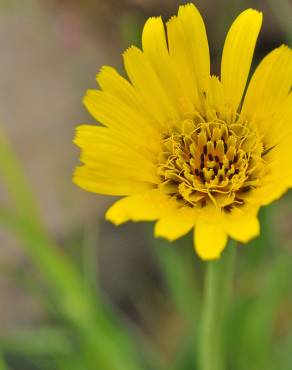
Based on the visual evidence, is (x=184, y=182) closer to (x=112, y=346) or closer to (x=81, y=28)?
(x=112, y=346)

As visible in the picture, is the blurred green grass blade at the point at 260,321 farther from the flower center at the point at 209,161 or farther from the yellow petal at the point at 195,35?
the yellow petal at the point at 195,35

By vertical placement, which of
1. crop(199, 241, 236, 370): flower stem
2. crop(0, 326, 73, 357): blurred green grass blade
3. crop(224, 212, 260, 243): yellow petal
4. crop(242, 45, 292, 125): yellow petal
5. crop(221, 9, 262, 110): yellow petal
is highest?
crop(221, 9, 262, 110): yellow petal

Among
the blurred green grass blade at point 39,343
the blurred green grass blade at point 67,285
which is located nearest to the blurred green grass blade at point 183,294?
the blurred green grass blade at point 67,285

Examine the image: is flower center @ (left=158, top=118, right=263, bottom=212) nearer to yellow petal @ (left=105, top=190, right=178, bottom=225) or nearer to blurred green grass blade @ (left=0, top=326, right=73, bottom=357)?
yellow petal @ (left=105, top=190, right=178, bottom=225)

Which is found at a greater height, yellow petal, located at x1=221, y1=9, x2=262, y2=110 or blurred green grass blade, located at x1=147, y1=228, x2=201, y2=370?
yellow petal, located at x1=221, y1=9, x2=262, y2=110

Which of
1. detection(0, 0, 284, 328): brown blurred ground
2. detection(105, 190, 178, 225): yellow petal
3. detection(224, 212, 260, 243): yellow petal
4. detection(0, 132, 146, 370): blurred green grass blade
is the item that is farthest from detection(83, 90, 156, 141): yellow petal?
detection(0, 0, 284, 328): brown blurred ground

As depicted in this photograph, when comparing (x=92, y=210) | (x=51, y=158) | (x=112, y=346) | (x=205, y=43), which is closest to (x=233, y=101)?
(x=205, y=43)

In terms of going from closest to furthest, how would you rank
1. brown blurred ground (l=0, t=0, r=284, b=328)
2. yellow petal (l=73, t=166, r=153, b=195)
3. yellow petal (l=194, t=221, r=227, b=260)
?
1. yellow petal (l=194, t=221, r=227, b=260)
2. yellow petal (l=73, t=166, r=153, b=195)
3. brown blurred ground (l=0, t=0, r=284, b=328)
